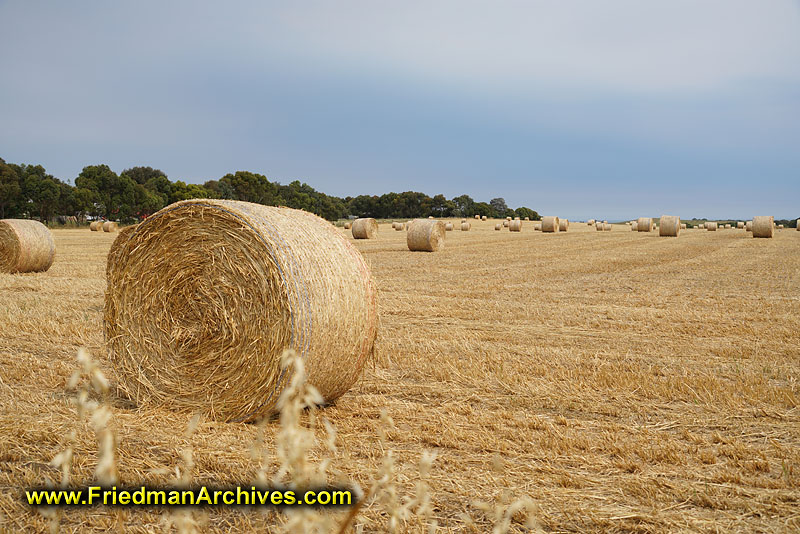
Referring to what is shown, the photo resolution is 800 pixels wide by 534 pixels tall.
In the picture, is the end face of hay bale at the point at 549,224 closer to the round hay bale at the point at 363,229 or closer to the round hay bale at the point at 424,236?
the round hay bale at the point at 363,229

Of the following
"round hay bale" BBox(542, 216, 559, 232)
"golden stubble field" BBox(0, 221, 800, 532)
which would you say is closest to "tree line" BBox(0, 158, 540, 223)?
"round hay bale" BBox(542, 216, 559, 232)

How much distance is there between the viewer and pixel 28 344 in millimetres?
7148

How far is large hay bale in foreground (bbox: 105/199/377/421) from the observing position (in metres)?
4.78

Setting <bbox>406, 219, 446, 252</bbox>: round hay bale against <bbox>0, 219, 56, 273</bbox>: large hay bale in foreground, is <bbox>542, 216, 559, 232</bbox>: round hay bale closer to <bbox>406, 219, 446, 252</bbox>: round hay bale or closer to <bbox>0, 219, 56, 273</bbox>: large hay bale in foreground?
<bbox>406, 219, 446, 252</bbox>: round hay bale

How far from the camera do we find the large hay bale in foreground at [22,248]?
14820mm

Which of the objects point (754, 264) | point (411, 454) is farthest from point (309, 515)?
point (754, 264)

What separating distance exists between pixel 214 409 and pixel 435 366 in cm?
231

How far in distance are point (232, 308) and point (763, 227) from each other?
35.0m

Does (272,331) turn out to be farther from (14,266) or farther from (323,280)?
(14,266)

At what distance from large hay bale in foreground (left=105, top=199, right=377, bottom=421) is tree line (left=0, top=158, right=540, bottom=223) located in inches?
1781

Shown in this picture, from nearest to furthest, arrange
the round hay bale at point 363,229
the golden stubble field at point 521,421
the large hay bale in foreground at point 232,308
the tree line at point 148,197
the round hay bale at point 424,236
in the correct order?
1. the golden stubble field at point 521,421
2. the large hay bale in foreground at point 232,308
3. the round hay bale at point 424,236
4. the round hay bale at point 363,229
5. the tree line at point 148,197

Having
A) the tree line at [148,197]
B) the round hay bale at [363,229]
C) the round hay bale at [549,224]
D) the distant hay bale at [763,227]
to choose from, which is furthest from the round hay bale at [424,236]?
the tree line at [148,197]

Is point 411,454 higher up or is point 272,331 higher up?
point 272,331

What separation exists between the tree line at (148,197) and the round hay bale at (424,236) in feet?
104
